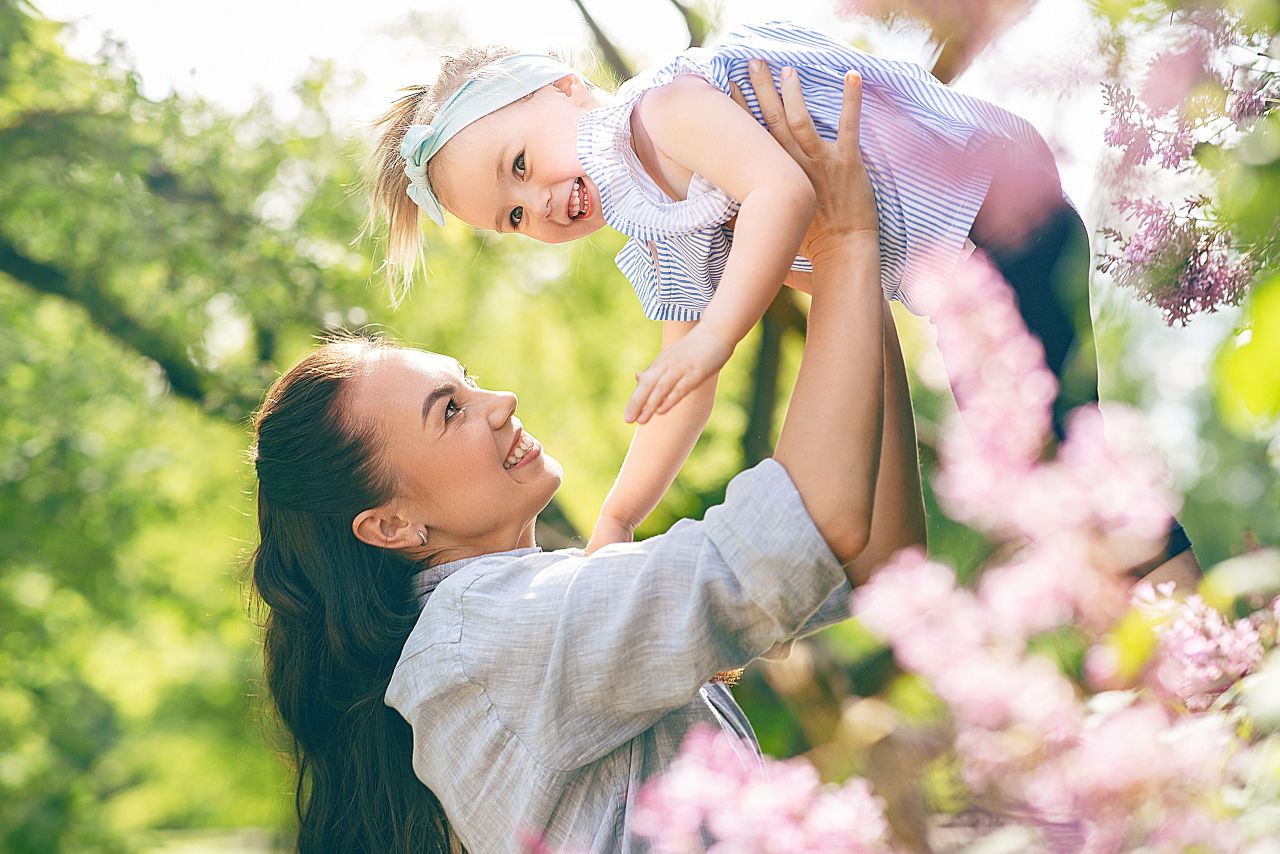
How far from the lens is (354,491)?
6.07 feet

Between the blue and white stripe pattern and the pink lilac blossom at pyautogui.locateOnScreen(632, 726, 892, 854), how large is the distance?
0.74 meters

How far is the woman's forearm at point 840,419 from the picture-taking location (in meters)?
1.26

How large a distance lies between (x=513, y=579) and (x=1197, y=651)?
848 millimetres

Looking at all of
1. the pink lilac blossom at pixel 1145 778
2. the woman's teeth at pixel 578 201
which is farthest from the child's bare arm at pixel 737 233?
the pink lilac blossom at pixel 1145 778

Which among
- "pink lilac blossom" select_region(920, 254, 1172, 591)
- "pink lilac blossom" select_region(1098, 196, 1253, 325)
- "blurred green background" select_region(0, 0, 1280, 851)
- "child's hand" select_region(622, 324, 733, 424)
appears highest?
"pink lilac blossom" select_region(1098, 196, 1253, 325)

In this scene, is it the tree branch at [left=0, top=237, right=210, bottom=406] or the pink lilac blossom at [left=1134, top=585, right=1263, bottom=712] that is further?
the tree branch at [left=0, top=237, right=210, bottom=406]

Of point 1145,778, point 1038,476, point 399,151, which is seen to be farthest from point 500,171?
point 1145,778

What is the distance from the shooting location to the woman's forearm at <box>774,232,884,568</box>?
4.13 feet

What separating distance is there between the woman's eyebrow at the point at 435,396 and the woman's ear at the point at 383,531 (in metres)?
0.15

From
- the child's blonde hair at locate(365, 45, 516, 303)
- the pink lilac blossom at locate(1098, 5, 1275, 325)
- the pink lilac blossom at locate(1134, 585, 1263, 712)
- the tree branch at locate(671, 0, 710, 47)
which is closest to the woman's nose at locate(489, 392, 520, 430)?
the child's blonde hair at locate(365, 45, 516, 303)

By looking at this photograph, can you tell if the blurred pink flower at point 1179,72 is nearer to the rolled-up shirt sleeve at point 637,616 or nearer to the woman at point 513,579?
the woman at point 513,579

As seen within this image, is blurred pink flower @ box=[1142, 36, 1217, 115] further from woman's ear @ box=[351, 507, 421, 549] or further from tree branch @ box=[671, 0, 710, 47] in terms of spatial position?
tree branch @ box=[671, 0, 710, 47]

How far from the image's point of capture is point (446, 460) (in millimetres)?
1813

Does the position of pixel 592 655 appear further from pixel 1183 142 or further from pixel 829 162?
pixel 1183 142
